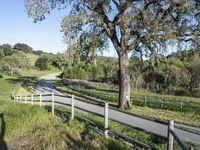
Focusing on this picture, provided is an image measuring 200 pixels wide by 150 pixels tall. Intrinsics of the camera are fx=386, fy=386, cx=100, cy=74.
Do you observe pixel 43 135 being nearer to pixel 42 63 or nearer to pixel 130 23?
pixel 130 23

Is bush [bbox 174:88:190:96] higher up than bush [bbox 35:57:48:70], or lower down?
lower down

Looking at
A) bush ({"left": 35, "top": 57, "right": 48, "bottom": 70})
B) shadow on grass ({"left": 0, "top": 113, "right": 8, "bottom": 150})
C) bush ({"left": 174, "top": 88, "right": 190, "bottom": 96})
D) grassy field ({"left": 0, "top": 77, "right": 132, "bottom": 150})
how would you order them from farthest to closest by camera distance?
bush ({"left": 35, "top": 57, "right": 48, "bottom": 70})
bush ({"left": 174, "top": 88, "right": 190, "bottom": 96})
shadow on grass ({"left": 0, "top": 113, "right": 8, "bottom": 150})
grassy field ({"left": 0, "top": 77, "right": 132, "bottom": 150})

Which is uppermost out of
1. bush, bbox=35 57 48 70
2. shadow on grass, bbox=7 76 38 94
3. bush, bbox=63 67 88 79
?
bush, bbox=35 57 48 70

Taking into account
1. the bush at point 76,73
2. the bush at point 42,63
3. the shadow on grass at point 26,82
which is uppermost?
the bush at point 42,63

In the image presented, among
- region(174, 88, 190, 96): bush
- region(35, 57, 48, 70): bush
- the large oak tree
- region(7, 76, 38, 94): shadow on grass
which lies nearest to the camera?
the large oak tree

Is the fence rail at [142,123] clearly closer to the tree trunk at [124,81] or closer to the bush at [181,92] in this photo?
the tree trunk at [124,81]

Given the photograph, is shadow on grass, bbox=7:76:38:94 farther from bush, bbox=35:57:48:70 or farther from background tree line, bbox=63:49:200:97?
bush, bbox=35:57:48:70

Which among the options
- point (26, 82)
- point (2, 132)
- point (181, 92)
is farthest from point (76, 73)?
point (2, 132)

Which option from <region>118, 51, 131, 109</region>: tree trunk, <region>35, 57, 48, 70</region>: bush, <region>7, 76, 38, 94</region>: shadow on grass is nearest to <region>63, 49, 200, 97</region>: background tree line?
<region>118, 51, 131, 109</region>: tree trunk

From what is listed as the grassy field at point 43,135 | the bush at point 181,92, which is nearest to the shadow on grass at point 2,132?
the grassy field at point 43,135

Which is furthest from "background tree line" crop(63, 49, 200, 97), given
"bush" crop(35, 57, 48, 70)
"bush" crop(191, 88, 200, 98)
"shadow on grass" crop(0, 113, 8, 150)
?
"bush" crop(35, 57, 48, 70)

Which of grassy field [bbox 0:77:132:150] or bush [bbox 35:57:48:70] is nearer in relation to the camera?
grassy field [bbox 0:77:132:150]

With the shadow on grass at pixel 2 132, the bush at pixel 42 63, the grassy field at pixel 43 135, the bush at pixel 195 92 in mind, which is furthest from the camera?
the bush at pixel 42 63

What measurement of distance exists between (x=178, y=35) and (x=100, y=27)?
19.4ft
